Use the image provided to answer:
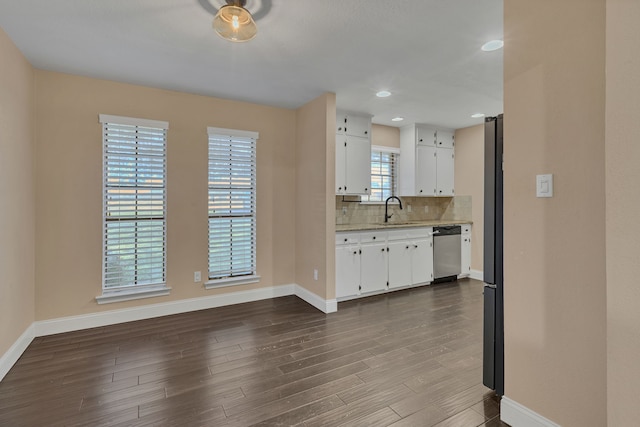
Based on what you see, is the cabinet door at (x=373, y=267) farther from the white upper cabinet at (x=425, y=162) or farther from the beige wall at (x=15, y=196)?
the beige wall at (x=15, y=196)

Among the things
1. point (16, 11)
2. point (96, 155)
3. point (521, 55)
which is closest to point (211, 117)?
point (96, 155)

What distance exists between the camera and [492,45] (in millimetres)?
2531

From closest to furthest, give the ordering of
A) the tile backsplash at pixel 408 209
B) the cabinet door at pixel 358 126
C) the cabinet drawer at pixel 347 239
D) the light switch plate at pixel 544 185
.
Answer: the light switch plate at pixel 544 185 → the cabinet drawer at pixel 347 239 → the cabinet door at pixel 358 126 → the tile backsplash at pixel 408 209

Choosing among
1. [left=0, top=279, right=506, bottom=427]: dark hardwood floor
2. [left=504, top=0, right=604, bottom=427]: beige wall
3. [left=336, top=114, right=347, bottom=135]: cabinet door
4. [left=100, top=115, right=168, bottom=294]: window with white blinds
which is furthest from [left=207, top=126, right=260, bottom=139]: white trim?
[left=504, top=0, right=604, bottom=427]: beige wall

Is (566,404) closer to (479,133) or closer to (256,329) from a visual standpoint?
(256,329)

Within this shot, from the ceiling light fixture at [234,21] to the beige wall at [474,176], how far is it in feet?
14.8

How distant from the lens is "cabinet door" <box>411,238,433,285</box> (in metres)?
4.76

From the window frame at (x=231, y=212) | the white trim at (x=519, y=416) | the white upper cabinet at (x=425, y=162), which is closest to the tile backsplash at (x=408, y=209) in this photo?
the white upper cabinet at (x=425, y=162)

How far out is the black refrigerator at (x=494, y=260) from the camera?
2070 millimetres

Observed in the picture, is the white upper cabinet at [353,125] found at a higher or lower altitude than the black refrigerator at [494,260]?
higher

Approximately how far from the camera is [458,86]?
349 cm

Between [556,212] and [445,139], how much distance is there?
4274 mm

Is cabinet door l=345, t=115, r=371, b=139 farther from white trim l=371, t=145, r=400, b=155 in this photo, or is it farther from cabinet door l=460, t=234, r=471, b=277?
cabinet door l=460, t=234, r=471, b=277

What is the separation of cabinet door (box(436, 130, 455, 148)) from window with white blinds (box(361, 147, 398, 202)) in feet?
2.61
